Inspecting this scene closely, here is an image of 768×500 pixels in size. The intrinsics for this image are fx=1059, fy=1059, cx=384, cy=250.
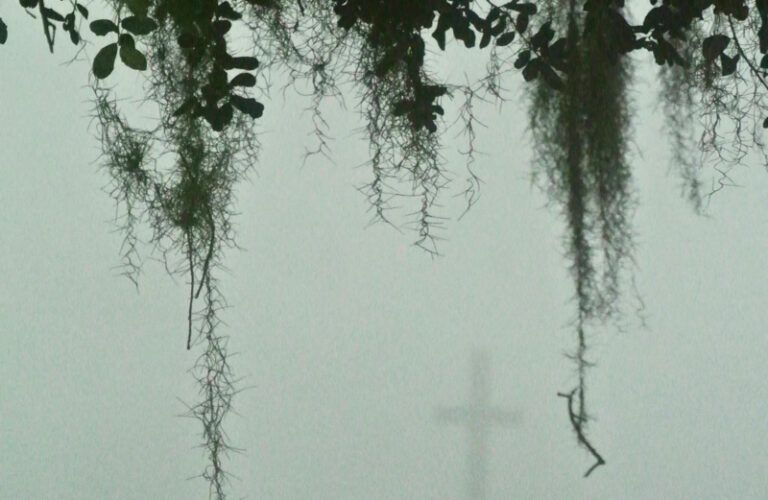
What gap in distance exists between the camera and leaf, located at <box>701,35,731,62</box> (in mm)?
981

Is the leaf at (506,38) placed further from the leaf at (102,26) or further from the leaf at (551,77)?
the leaf at (102,26)

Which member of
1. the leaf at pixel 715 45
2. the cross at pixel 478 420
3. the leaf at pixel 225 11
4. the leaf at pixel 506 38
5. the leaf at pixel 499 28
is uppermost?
the leaf at pixel 499 28

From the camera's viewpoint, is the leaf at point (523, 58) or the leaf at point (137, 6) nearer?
the leaf at point (137, 6)

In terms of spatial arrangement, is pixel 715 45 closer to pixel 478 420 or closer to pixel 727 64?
pixel 727 64

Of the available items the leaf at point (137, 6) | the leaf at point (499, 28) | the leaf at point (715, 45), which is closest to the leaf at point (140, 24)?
the leaf at point (137, 6)

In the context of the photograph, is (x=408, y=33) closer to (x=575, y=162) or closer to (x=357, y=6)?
(x=357, y=6)

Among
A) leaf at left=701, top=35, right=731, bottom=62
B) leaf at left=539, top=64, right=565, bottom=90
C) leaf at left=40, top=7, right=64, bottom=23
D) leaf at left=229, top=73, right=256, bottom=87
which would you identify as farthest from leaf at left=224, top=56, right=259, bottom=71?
leaf at left=701, top=35, right=731, bottom=62

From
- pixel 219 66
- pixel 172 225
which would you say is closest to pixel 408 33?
pixel 219 66

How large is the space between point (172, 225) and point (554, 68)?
40 cm

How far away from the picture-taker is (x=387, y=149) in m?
1.04

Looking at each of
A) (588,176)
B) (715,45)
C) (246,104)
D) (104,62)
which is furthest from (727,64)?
(104,62)

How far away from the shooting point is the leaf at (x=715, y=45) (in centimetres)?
98

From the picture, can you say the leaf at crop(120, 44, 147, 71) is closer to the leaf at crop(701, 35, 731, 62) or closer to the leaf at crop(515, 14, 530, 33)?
the leaf at crop(515, 14, 530, 33)

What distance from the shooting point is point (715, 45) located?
982mm
